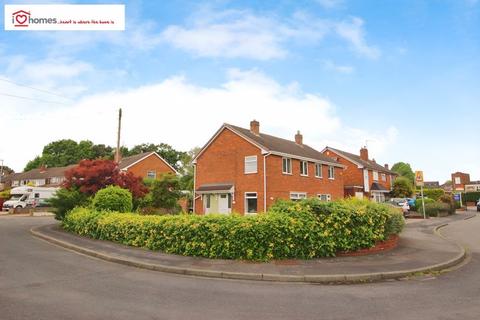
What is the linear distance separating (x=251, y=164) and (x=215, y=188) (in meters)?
3.88

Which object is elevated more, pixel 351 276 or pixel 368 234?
pixel 368 234

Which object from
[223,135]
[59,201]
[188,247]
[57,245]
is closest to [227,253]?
[188,247]

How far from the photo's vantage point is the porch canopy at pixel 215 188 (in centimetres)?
2970

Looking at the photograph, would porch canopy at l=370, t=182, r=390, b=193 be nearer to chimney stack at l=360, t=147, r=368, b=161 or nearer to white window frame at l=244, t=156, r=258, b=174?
chimney stack at l=360, t=147, r=368, b=161

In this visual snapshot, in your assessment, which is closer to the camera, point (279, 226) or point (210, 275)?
point (210, 275)

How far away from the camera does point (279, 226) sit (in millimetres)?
10688

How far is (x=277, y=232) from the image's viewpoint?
10688mm

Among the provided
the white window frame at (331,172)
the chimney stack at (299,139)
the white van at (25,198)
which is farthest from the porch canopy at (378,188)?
the white van at (25,198)

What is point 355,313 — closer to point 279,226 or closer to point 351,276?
point 351,276

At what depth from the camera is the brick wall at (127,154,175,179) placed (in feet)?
156

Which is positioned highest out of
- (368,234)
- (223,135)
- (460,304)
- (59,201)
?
(223,135)

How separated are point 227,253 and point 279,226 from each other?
5.87 feet

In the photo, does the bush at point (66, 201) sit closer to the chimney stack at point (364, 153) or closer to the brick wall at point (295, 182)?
the brick wall at point (295, 182)

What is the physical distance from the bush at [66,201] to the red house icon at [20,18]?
8.69 metres
